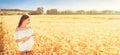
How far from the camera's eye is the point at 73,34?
358 cm

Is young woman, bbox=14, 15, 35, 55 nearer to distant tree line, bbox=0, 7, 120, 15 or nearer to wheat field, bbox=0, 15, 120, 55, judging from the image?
wheat field, bbox=0, 15, 120, 55

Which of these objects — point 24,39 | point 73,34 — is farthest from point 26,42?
point 73,34

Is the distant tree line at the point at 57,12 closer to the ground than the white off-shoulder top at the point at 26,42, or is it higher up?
higher up

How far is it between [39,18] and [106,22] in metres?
0.82

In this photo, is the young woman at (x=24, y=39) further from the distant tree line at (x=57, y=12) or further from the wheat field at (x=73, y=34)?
the distant tree line at (x=57, y=12)

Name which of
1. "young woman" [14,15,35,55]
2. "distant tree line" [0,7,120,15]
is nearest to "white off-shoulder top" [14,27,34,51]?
"young woman" [14,15,35,55]

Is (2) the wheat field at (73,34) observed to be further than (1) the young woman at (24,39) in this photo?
No

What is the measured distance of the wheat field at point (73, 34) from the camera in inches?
128

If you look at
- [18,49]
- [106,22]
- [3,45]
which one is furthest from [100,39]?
[3,45]

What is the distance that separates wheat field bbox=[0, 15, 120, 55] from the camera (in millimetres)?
3254

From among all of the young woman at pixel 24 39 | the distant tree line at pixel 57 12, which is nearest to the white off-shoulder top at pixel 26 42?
the young woman at pixel 24 39

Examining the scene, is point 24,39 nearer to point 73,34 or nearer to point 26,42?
point 26,42

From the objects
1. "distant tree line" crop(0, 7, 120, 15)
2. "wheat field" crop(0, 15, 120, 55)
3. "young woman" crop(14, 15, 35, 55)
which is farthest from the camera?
"distant tree line" crop(0, 7, 120, 15)

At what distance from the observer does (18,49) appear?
3629mm
